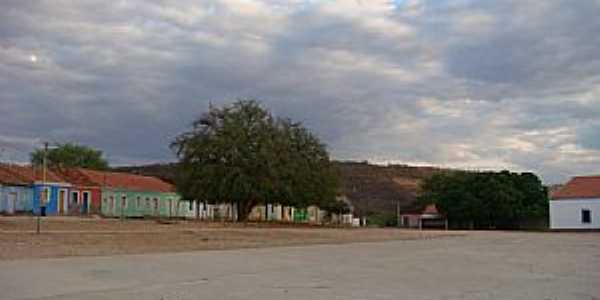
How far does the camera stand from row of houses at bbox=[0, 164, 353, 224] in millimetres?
60500

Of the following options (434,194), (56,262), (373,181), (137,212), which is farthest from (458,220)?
(56,262)

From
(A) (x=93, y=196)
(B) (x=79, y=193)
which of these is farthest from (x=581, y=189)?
(B) (x=79, y=193)

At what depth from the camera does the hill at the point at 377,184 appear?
4651 inches

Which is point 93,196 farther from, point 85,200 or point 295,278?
point 295,278

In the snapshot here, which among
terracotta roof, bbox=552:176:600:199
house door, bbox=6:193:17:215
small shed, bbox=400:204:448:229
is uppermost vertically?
terracotta roof, bbox=552:176:600:199

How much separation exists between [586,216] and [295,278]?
224 feet

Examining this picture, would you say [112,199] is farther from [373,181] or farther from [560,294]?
[373,181]

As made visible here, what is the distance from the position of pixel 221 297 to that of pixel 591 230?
68.8 meters

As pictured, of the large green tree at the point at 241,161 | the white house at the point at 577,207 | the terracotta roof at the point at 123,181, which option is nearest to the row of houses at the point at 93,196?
the terracotta roof at the point at 123,181

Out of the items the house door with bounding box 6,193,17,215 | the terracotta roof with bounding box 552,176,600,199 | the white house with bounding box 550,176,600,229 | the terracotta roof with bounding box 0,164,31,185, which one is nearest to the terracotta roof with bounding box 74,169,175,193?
the terracotta roof with bounding box 0,164,31,185

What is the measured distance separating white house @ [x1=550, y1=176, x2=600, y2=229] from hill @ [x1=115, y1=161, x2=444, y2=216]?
2964cm

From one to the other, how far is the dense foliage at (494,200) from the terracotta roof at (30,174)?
43176 mm

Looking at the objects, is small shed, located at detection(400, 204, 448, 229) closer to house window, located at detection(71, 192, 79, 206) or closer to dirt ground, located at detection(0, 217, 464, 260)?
house window, located at detection(71, 192, 79, 206)

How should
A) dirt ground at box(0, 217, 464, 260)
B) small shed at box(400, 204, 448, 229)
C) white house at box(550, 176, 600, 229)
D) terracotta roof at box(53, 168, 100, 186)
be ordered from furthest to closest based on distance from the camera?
small shed at box(400, 204, 448, 229)
white house at box(550, 176, 600, 229)
terracotta roof at box(53, 168, 100, 186)
dirt ground at box(0, 217, 464, 260)
